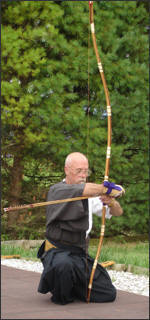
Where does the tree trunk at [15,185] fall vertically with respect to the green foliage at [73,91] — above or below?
below

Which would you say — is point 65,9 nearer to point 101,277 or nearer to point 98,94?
point 98,94

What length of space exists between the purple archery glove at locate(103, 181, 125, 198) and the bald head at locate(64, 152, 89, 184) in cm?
36

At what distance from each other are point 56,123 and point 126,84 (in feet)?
4.38

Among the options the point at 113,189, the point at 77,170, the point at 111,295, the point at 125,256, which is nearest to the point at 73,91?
the point at 125,256

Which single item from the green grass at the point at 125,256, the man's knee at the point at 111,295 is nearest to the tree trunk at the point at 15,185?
the green grass at the point at 125,256

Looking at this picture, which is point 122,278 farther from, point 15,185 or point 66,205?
point 15,185

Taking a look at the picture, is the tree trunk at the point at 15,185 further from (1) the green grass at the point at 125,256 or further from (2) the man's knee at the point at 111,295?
(2) the man's knee at the point at 111,295

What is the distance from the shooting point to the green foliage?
7992 mm

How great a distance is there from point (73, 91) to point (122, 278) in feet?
12.9

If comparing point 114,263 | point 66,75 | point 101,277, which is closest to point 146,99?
point 66,75

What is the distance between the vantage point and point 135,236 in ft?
30.7

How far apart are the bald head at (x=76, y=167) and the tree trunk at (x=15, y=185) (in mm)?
4611

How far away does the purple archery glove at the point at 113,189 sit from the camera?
3.59 meters

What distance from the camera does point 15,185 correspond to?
8.62 meters
